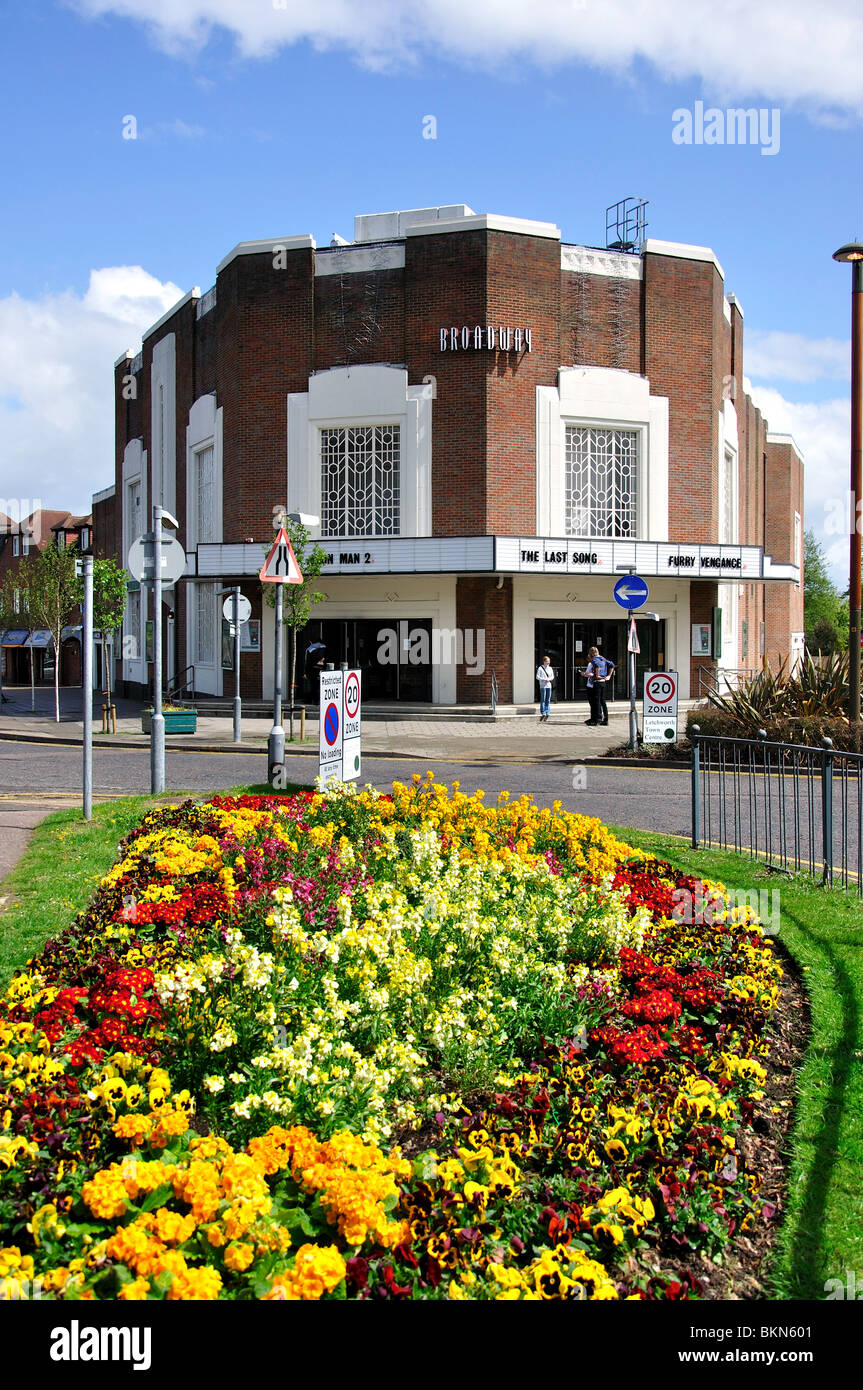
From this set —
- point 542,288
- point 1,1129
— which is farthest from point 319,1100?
point 542,288

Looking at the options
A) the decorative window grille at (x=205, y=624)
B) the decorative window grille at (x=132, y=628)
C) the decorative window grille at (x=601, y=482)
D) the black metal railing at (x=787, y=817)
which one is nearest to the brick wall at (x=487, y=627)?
the decorative window grille at (x=601, y=482)

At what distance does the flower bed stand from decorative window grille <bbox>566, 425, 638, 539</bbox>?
24.7 metres

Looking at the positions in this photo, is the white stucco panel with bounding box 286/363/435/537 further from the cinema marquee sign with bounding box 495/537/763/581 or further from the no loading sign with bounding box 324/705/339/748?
the no loading sign with bounding box 324/705/339/748

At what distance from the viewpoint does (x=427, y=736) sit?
75.5 feet

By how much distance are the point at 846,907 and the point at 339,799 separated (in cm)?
379

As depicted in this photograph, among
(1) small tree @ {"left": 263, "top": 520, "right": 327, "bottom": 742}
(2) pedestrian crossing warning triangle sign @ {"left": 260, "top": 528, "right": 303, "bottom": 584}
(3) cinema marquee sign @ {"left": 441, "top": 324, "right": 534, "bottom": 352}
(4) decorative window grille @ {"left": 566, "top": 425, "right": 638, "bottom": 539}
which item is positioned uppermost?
(3) cinema marquee sign @ {"left": 441, "top": 324, "right": 534, "bottom": 352}

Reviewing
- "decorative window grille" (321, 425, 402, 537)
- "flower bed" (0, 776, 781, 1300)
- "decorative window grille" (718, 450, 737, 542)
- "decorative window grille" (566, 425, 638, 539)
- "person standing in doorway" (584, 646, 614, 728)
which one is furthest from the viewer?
"decorative window grille" (718, 450, 737, 542)

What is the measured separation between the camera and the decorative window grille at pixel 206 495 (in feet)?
109

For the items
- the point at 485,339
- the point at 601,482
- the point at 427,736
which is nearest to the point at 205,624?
the point at 485,339

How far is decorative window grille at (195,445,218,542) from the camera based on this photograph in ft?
109

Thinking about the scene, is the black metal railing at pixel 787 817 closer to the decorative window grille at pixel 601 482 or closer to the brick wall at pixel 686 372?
the decorative window grille at pixel 601 482

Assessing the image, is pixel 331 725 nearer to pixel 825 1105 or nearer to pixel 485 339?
pixel 825 1105

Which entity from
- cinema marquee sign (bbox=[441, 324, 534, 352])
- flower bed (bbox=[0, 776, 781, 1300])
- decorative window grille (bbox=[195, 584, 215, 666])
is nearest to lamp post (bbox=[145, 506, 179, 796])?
flower bed (bbox=[0, 776, 781, 1300])

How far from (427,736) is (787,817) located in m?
12.7
